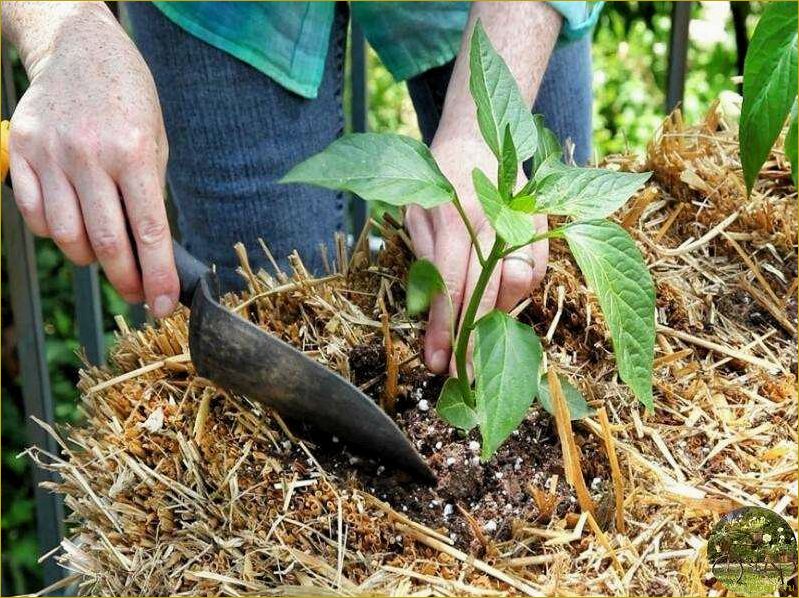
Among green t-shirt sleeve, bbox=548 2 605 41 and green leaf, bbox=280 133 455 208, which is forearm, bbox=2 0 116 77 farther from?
green t-shirt sleeve, bbox=548 2 605 41

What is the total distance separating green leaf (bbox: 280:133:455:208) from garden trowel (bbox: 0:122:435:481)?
152 millimetres

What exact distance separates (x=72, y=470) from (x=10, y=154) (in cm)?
31

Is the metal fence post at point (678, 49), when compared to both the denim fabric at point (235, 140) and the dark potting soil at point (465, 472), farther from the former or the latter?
the dark potting soil at point (465, 472)

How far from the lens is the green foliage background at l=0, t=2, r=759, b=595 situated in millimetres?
1938

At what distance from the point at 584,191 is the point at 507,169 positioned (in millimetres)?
68

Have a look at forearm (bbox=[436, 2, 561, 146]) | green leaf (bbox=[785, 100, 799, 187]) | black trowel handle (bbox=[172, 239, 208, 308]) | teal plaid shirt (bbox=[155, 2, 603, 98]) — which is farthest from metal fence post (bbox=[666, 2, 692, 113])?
black trowel handle (bbox=[172, 239, 208, 308])

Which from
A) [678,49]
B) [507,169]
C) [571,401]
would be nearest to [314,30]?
[507,169]

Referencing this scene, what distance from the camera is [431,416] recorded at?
84 cm

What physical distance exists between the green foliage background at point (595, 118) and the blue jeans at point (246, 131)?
0.76 meters

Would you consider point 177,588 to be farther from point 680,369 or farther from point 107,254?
point 680,369

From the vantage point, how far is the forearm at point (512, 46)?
97 cm

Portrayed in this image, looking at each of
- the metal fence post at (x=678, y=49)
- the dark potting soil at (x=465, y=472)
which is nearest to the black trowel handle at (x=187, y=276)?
the dark potting soil at (x=465, y=472)

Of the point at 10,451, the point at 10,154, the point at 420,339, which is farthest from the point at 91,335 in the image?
the point at 420,339

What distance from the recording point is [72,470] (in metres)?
0.79
